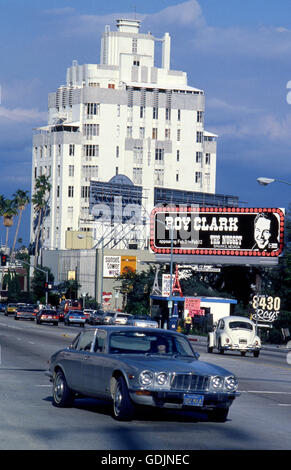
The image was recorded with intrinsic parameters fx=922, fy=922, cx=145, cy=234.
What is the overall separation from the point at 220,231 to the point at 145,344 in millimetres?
75696

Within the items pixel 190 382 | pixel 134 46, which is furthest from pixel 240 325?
pixel 134 46

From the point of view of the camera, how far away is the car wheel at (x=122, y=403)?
1480 cm

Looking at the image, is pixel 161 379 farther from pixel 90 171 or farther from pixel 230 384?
pixel 90 171

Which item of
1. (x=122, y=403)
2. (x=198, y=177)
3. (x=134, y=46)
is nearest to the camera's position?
(x=122, y=403)

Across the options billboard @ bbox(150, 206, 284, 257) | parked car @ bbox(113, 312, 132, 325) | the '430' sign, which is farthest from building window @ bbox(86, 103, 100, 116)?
the '430' sign

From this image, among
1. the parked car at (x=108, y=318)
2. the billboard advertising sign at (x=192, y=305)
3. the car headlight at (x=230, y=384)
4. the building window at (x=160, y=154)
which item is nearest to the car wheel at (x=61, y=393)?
the car headlight at (x=230, y=384)

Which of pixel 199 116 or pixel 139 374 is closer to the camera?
pixel 139 374

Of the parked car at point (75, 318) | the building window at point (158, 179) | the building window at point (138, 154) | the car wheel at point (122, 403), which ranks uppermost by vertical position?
the building window at point (138, 154)

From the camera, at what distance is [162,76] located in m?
158

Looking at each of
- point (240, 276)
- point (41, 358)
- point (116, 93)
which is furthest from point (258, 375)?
point (116, 93)

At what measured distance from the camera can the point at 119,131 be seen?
154 metres

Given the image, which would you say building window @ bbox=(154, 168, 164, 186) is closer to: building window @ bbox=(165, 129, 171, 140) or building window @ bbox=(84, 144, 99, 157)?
building window @ bbox=(165, 129, 171, 140)

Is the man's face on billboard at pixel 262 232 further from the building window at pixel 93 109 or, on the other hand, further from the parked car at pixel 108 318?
the building window at pixel 93 109

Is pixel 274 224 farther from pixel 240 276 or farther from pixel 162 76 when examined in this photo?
pixel 162 76
